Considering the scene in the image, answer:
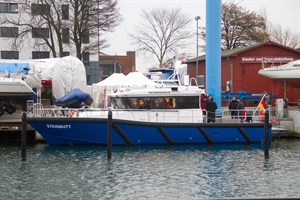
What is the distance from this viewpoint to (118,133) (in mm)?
23859

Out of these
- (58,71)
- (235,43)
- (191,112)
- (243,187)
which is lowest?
(243,187)

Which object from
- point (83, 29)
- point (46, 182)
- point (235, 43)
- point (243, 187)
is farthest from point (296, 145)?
point (235, 43)

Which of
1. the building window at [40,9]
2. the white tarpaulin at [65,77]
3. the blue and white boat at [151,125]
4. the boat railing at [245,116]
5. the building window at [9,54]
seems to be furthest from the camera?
the building window at [9,54]

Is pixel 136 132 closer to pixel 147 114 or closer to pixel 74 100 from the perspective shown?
pixel 147 114

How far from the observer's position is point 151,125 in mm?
23938

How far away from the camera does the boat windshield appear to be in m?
24.4

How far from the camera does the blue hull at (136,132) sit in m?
23.6

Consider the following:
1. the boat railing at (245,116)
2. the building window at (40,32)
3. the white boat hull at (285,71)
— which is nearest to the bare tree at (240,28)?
the building window at (40,32)

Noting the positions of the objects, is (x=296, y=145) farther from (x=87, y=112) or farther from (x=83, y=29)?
(x=83, y=29)

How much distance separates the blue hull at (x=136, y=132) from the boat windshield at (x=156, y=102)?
100 cm

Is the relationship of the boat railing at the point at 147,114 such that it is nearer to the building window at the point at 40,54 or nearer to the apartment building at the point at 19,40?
the apartment building at the point at 19,40

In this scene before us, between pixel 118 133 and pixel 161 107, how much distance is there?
2448 mm

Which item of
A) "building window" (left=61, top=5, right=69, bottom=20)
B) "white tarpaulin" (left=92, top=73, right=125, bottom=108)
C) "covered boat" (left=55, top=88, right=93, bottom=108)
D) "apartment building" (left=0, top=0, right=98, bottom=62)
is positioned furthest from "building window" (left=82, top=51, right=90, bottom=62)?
"covered boat" (left=55, top=88, right=93, bottom=108)

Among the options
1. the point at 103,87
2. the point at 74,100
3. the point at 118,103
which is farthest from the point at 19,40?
the point at 118,103
